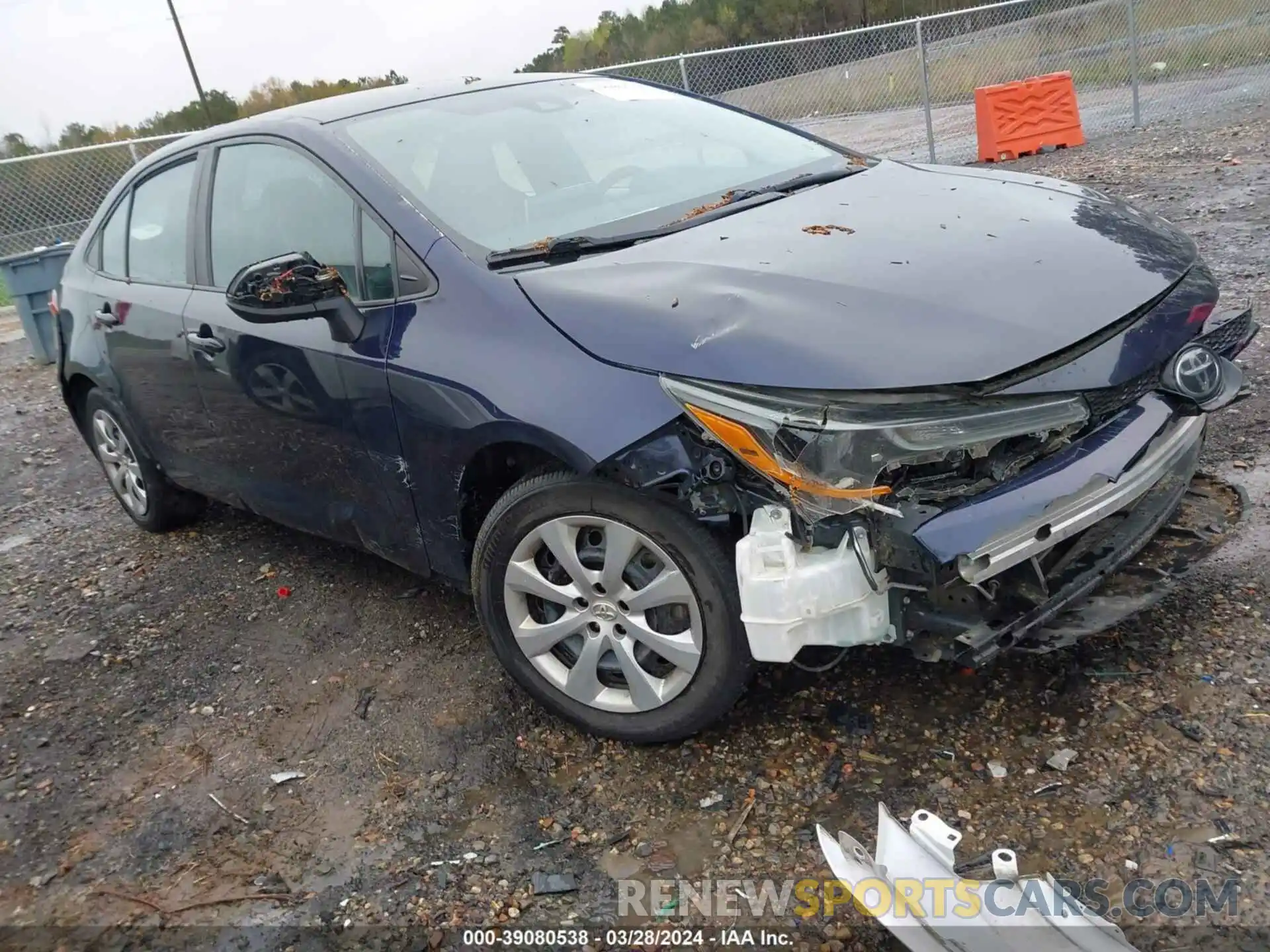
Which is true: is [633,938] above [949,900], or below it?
below

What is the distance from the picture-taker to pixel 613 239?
2.94 m

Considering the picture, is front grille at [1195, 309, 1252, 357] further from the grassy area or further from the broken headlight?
the grassy area

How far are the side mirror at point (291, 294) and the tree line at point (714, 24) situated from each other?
30.0ft

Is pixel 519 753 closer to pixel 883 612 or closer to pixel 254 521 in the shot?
pixel 883 612

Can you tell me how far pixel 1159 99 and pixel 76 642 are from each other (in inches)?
497

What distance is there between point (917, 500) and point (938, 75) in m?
11.3

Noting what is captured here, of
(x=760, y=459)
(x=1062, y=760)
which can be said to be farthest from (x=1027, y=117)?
(x=760, y=459)

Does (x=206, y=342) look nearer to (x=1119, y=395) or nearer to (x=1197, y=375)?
(x=1119, y=395)

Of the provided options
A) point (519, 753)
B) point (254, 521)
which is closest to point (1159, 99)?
point (254, 521)

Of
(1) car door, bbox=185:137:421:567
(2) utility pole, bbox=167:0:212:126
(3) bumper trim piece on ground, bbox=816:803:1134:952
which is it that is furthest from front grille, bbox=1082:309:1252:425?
(2) utility pole, bbox=167:0:212:126

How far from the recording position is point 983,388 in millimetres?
2260

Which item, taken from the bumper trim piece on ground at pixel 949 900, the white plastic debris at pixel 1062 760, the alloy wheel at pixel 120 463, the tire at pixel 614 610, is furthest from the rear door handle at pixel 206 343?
the white plastic debris at pixel 1062 760

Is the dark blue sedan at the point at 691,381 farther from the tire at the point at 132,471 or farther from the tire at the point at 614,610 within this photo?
the tire at the point at 132,471

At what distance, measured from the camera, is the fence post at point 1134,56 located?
11180 mm
